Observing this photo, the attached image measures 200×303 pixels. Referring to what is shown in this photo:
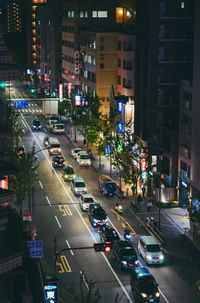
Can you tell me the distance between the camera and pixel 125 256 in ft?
186

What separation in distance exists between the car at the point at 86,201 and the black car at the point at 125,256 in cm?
1599

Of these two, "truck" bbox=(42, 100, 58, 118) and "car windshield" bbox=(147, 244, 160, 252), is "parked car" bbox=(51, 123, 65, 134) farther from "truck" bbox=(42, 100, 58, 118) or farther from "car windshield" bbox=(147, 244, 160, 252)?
"car windshield" bbox=(147, 244, 160, 252)

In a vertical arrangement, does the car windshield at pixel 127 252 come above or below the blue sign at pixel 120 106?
below

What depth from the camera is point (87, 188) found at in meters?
85.1

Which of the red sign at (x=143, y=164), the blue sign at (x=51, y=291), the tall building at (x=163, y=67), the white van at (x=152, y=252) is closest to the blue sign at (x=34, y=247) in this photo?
the blue sign at (x=51, y=291)

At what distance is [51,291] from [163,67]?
4595 cm

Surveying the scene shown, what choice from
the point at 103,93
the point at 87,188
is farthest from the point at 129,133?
the point at 103,93

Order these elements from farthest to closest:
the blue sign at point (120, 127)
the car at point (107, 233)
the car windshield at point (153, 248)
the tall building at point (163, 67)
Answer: the blue sign at point (120, 127)
the tall building at point (163, 67)
the car at point (107, 233)
the car windshield at point (153, 248)

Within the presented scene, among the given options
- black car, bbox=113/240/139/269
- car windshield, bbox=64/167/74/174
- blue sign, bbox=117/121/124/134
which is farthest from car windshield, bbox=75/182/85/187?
black car, bbox=113/240/139/269

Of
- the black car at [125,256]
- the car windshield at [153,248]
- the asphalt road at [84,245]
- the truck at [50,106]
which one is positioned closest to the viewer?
the asphalt road at [84,245]

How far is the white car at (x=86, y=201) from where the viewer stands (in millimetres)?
74406

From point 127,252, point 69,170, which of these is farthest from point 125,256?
point 69,170

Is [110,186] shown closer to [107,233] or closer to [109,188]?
[109,188]

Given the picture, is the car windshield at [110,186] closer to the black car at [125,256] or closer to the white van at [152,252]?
the white van at [152,252]
